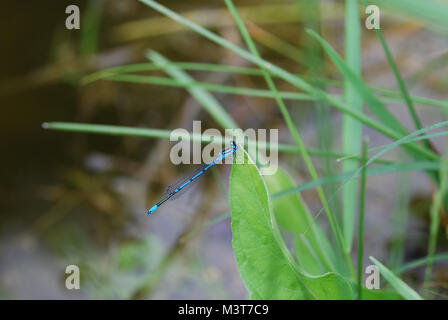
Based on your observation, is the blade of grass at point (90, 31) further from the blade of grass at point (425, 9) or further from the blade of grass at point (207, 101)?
the blade of grass at point (425, 9)

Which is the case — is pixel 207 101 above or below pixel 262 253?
above

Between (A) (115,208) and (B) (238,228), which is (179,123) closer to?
(A) (115,208)

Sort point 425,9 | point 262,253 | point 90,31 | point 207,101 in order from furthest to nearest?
1. point 90,31
2. point 207,101
3. point 262,253
4. point 425,9

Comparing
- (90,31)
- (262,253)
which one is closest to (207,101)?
(262,253)

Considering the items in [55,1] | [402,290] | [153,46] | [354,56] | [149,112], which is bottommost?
[402,290]

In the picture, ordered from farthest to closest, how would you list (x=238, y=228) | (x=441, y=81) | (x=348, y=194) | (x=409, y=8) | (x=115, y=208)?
1. (x=441, y=81)
2. (x=115, y=208)
3. (x=348, y=194)
4. (x=238, y=228)
5. (x=409, y=8)

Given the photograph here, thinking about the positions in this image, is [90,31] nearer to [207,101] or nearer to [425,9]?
[207,101]

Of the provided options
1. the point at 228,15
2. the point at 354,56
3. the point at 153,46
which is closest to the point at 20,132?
the point at 153,46

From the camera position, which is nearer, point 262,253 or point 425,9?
point 425,9
